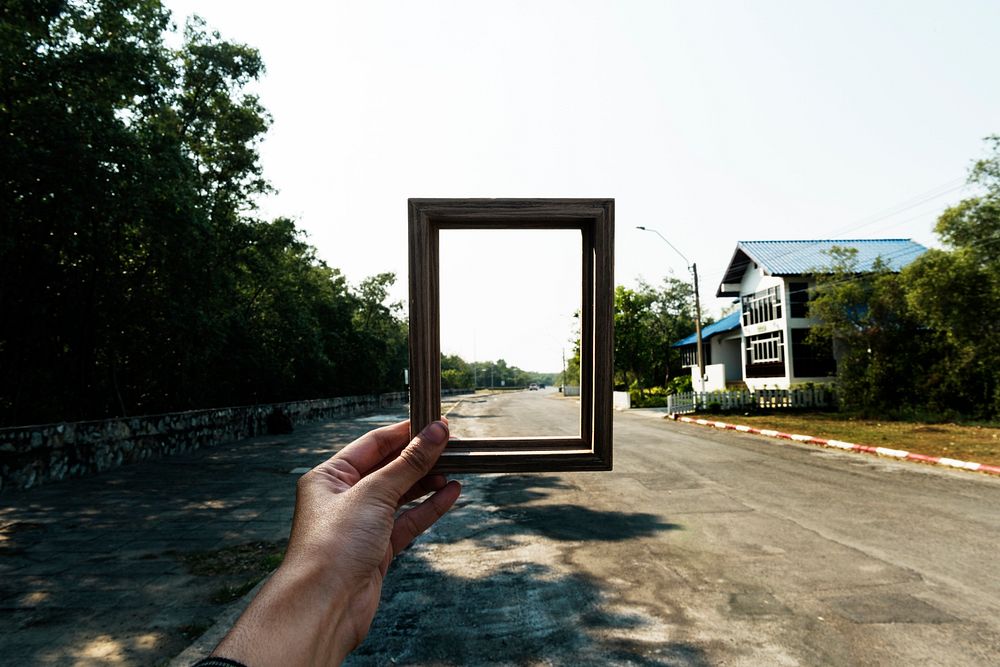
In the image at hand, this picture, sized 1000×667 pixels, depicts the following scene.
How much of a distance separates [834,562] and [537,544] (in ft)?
9.20

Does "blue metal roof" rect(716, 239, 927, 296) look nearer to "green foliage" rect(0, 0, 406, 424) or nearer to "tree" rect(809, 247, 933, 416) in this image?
"tree" rect(809, 247, 933, 416)

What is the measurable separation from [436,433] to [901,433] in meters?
20.4

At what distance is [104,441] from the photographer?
1305 centimetres

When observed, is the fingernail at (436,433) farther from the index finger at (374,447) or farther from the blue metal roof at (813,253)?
the blue metal roof at (813,253)

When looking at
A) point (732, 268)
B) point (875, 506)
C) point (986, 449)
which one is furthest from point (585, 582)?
point (732, 268)

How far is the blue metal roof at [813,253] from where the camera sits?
31.6 metres

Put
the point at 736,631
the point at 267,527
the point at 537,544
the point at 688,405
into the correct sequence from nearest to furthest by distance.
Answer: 1. the point at 736,631
2. the point at 537,544
3. the point at 267,527
4. the point at 688,405

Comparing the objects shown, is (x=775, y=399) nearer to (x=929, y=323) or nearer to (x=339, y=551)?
(x=929, y=323)

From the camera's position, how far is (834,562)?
563 cm

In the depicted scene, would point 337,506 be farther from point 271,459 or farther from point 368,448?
point 271,459

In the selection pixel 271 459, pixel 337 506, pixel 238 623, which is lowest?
pixel 271 459

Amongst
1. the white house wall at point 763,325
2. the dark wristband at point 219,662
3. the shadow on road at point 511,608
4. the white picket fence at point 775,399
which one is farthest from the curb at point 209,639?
the white house wall at point 763,325

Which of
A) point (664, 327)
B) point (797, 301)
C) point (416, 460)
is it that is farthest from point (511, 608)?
point (664, 327)

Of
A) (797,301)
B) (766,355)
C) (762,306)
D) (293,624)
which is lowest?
(293,624)
